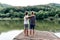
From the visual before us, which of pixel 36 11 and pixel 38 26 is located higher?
pixel 38 26

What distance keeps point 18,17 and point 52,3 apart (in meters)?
18.3

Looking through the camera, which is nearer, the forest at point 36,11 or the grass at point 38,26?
the grass at point 38,26

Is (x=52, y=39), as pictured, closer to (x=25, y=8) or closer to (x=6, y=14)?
(x=6, y=14)

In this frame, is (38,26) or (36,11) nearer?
(38,26)

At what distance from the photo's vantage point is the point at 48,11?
7125 cm

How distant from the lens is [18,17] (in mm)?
64438

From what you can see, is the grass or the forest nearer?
the grass

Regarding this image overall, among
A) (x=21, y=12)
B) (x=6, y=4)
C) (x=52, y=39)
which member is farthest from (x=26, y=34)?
(x=6, y=4)

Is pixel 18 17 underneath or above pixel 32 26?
underneath

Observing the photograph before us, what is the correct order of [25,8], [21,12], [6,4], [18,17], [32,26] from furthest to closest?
[6,4] → [25,8] → [21,12] → [18,17] → [32,26]

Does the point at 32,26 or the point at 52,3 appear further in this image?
the point at 52,3

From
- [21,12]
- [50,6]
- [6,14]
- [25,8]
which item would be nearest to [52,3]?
[50,6]

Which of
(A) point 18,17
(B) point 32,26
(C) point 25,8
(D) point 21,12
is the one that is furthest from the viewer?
(C) point 25,8

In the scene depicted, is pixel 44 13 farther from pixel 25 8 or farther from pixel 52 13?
pixel 25 8
